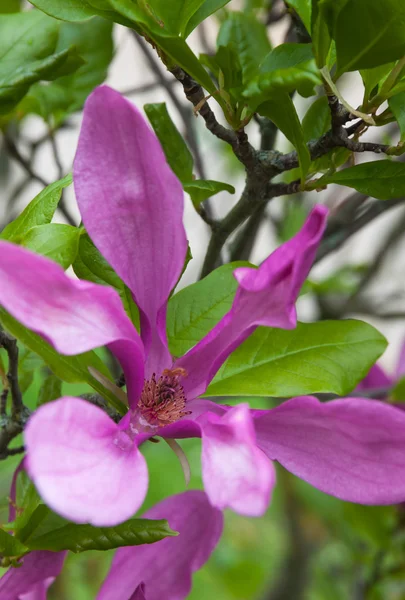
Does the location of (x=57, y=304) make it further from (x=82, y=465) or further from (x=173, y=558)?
(x=173, y=558)

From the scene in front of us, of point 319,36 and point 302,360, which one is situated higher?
point 319,36

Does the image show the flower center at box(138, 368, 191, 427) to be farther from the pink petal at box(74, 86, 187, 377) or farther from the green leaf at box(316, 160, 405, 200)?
the green leaf at box(316, 160, 405, 200)

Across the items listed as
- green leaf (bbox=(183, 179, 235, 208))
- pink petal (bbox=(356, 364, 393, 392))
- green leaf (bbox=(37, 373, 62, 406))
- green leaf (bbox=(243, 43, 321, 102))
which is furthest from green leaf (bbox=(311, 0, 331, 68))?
pink petal (bbox=(356, 364, 393, 392))

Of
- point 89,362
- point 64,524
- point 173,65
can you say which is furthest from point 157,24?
point 64,524

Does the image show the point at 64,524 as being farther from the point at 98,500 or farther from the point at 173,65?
the point at 173,65

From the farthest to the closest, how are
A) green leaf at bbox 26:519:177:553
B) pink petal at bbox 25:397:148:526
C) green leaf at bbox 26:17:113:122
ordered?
1. green leaf at bbox 26:17:113:122
2. green leaf at bbox 26:519:177:553
3. pink petal at bbox 25:397:148:526

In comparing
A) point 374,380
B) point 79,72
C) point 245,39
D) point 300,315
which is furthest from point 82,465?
point 300,315
